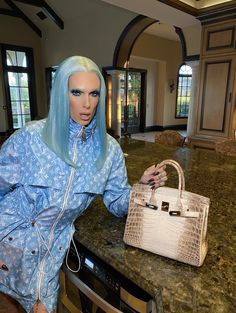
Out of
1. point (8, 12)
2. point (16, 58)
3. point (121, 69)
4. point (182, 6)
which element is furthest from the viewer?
point (16, 58)

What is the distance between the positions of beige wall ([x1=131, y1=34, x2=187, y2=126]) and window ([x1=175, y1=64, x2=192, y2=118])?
0.72 ft

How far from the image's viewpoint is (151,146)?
247cm

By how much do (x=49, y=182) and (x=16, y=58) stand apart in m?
7.80

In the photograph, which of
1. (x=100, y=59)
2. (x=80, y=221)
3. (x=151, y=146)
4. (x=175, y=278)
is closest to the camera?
(x=175, y=278)

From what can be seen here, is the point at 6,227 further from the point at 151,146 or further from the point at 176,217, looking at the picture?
the point at 151,146

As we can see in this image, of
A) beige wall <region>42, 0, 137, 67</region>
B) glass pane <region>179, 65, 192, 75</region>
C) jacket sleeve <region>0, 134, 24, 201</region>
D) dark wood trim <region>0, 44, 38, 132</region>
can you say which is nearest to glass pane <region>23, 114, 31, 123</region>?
dark wood trim <region>0, 44, 38, 132</region>

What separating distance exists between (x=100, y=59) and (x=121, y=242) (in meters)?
5.85

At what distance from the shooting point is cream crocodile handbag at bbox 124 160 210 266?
0.66 meters

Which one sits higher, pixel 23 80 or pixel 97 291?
pixel 23 80

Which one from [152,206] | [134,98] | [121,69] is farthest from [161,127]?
[152,206]

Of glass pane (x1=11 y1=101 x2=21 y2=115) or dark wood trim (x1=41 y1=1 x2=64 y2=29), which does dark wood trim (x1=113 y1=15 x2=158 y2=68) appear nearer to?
dark wood trim (x1=41 y1=1 x2=64 y2=29)

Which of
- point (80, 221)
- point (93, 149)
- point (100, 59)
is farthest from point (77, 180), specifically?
point (100, 59)

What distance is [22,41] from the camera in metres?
7.39

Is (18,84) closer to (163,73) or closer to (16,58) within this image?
(16,58)
